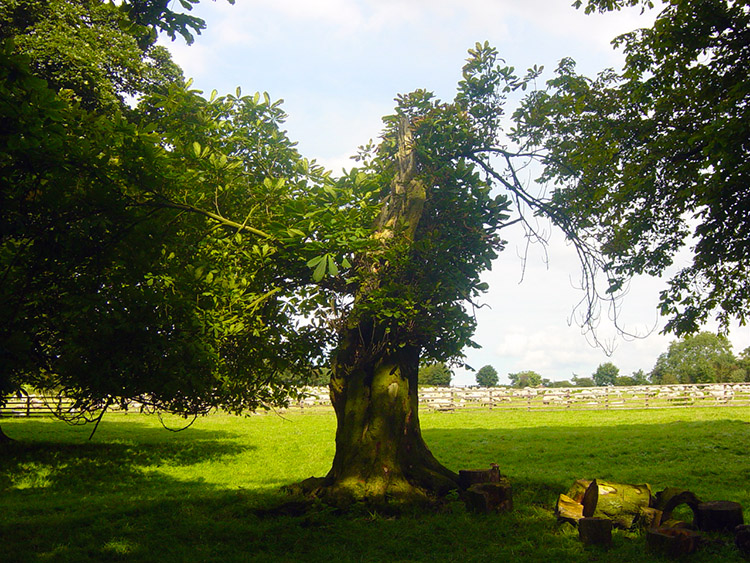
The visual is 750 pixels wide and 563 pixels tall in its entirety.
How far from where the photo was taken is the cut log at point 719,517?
8602mm

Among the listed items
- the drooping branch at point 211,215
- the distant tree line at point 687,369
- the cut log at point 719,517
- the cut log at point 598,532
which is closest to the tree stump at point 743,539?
the cut log at point 719,517

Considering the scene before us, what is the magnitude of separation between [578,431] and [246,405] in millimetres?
17612

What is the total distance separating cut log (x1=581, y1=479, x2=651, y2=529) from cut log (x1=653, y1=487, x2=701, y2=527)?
224mm

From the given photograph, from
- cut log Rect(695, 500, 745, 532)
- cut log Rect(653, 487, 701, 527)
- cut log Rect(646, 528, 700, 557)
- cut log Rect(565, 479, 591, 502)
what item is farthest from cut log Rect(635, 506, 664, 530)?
cut log Rect(646, 528, 700, 557)

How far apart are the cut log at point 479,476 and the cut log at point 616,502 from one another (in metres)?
1.91

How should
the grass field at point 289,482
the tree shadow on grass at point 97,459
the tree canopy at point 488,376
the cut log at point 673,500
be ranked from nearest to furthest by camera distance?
1. the grass field at point 289,482
2. the cut log at point 673,500
3. the tree shadow on grass at point 97,459
4. the tree canopy at point 488,376

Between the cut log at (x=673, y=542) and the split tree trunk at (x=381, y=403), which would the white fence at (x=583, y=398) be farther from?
the cut log at (x=673, y=542)

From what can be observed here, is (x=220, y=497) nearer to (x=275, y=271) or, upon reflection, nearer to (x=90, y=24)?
(x=275, y=271)

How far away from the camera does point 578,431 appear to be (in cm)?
2497

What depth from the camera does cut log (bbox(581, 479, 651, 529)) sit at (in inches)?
363

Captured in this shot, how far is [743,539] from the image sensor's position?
7785 millimetres

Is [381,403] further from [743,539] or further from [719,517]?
[743,539]

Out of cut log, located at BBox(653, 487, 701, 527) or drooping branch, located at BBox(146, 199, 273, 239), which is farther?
drooping branch, located at BBox(146, 199, 273, 239)

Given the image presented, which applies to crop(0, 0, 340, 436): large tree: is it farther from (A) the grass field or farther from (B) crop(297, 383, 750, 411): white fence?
(B) crop(297, 383, 750, 411): white fence
